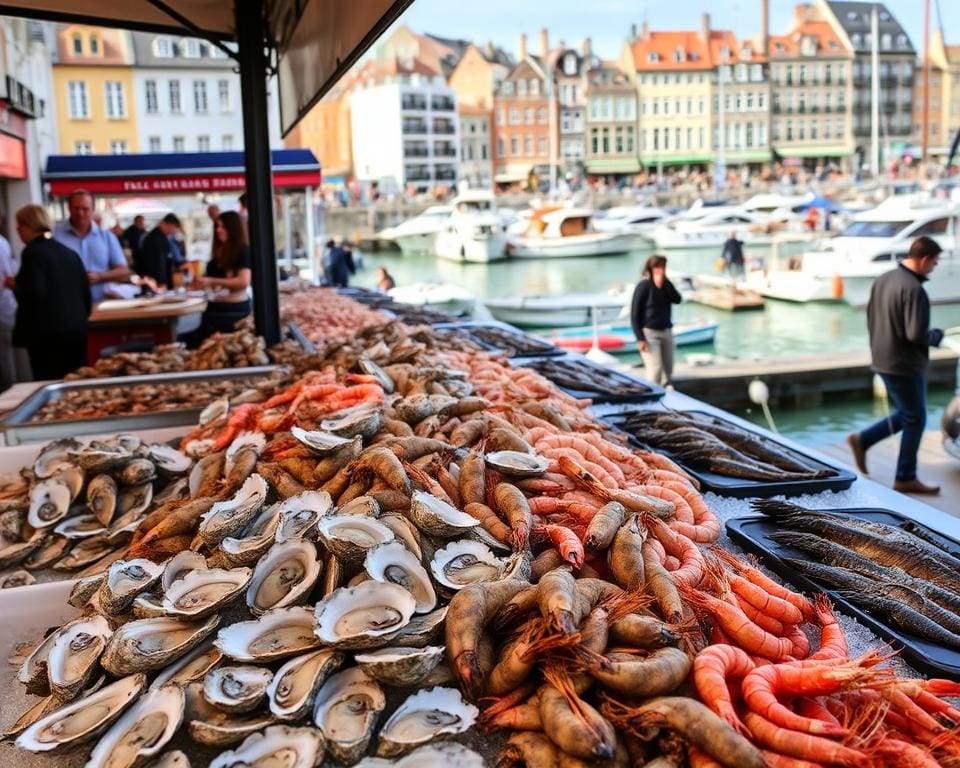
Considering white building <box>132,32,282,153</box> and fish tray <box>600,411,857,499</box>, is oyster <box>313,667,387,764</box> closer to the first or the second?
fish tray <box>600,411,857,499</box>

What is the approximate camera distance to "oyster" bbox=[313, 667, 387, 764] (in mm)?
1859

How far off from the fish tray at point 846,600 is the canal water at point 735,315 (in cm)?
908

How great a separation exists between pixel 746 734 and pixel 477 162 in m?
95.1

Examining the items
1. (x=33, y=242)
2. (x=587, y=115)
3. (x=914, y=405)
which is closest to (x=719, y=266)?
(x=914, y=405)

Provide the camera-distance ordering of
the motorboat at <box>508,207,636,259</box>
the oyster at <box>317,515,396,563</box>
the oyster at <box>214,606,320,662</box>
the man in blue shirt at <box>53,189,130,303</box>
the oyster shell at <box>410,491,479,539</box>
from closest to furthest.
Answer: the oyster at <box>214,606,320,662</box> → the oyster at <box>317,515,396,563</box> → the oyster shell at <box>410,491,479,539</box> → the man in blue shirt at <box>53,189,130,303</box> → the motorboat at <box>508,207,636,259</box>

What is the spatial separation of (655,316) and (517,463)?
7.12 m

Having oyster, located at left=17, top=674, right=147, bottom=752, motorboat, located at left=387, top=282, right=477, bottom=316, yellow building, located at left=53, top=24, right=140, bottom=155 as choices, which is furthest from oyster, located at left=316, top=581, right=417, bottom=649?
yellow building, located at left=53, top=24, right=140, bottom=155

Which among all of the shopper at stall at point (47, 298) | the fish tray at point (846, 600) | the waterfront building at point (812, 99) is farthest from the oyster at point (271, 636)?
the waterfront building at point (812, 99)

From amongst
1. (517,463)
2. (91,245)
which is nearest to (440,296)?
(91,245)

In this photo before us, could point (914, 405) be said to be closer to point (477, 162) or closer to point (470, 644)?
point (470, 644)

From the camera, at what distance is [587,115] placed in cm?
9138

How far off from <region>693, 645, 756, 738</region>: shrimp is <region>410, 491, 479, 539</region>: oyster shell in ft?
2.45

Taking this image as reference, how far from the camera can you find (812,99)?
92438mm

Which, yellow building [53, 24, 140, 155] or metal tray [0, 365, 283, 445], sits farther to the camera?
yellow building [53, 24, 140, 155]
